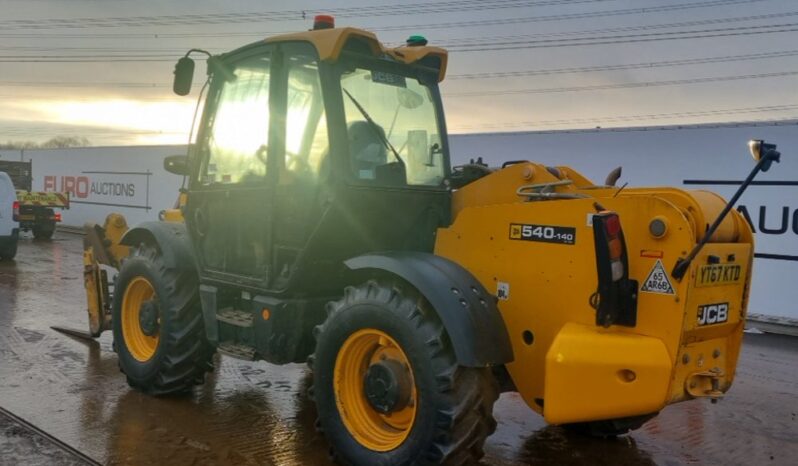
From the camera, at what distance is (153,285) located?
19.3ft

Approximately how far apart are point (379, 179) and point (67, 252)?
15.6 metres

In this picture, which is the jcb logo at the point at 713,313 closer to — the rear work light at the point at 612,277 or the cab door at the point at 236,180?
the rear work light at the point at 612,277

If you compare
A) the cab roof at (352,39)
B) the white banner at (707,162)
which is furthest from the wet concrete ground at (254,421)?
the white banner at (707,162)

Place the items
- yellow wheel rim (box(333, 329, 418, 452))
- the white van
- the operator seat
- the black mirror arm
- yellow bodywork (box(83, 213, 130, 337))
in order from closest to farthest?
the black mirror arm
yellow wheel rim (box(333, 329, 418, 452))
the operator seat
yellow bodywork (box(83, 213, 130, 337))
the white van

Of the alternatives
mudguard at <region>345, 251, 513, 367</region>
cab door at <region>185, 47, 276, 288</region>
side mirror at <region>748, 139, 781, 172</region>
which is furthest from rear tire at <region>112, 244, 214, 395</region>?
side mirror at <region>748, 139, 781, 172</region>

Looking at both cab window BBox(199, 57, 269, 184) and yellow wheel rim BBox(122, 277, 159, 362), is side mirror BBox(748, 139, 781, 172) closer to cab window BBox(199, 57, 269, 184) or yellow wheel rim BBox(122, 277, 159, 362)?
cab window BBox(199, 57, 269, 184)

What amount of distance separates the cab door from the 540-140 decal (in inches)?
68.2

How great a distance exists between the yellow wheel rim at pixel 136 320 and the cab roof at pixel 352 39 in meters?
2.55

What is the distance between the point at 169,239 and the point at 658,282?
154 inches

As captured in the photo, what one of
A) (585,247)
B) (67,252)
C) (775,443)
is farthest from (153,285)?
(67,252)

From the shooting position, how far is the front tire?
3840 mm

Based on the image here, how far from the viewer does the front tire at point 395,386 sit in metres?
3.84

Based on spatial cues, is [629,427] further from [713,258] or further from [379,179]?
[379,179]

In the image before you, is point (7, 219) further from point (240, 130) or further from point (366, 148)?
point (366, 148)
